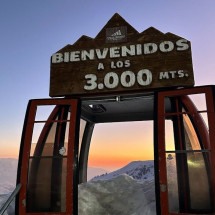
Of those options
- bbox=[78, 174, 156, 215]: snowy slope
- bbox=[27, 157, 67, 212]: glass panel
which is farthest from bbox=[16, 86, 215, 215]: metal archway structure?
bbox=[78, 174, 156, 215]: snowy slope

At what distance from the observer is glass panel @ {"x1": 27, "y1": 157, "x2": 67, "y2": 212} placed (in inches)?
278

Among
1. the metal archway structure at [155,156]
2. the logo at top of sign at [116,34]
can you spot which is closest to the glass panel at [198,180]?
the metal archway structure at [155,156]

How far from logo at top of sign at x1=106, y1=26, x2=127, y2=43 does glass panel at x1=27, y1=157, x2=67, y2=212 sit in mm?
3832

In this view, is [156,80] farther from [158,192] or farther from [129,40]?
[158,192]

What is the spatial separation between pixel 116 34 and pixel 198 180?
4.77m

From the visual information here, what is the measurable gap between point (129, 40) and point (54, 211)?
17.1 feet

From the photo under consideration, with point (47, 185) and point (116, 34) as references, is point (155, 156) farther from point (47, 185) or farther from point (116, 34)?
point (116, 34)

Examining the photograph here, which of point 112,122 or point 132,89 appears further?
point 112,122

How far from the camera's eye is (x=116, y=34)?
8.32m

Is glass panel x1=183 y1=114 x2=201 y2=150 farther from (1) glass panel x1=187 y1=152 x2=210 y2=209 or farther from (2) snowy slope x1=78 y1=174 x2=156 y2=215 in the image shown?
(2) snowy slope x1=78 y1=174 x2=156 y2=215

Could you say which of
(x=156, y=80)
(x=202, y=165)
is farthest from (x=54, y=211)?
(x=156, y=80)

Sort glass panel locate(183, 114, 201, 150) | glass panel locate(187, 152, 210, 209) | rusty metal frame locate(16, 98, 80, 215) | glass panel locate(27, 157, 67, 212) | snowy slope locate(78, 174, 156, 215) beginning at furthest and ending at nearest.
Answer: snowy slope locate(78, 174, 156, 215)
glass panel locate(27, 157, 67, 212)
rusty metal frame locate(16, 98, 80, 215)
glass panel locate(183, 114, 201, 150)
glass panel locate(187, 152, 210, 209)

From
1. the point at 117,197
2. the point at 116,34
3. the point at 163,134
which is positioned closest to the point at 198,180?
the point at 163,134

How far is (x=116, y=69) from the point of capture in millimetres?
7934
